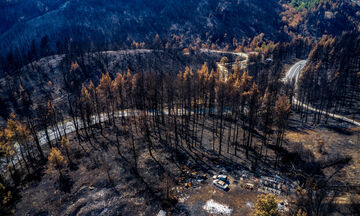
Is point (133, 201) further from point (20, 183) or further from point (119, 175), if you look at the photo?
point (20, 183)

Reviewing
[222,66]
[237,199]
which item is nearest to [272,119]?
[237,199]

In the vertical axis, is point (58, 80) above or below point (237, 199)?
above

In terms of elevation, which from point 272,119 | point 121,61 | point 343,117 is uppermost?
point 121,61

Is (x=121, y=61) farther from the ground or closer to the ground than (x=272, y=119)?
farther from the ground

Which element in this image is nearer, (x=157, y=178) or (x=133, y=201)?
(x=133, y=201)

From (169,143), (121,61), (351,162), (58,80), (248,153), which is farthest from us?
(121,61)

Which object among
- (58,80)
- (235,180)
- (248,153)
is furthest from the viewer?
(58,80)

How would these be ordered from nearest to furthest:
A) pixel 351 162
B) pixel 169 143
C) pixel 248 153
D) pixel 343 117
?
pixel 351 162, pixel 248 153, pixel 169 143, pixel 343 117

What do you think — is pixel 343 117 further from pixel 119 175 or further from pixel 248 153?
pixel 119 175

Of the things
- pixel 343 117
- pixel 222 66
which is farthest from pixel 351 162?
pixel 222 66
